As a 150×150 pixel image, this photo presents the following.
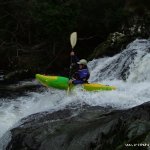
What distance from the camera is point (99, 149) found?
20.1ft

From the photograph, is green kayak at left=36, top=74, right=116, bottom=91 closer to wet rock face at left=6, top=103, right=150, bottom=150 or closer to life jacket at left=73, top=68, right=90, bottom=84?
life jacket at left=73, top=68, right=90, bottom=84

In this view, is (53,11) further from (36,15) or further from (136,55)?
(136,55)

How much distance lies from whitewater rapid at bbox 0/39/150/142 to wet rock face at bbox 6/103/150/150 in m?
1.25

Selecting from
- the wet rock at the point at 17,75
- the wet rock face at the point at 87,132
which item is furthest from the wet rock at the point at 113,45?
the wet rock face at the point at 87,132

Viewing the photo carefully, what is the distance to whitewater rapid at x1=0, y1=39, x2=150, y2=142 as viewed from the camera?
29.6 feet

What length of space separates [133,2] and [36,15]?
12.6 feet

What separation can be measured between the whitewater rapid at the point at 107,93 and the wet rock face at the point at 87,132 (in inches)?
49.1

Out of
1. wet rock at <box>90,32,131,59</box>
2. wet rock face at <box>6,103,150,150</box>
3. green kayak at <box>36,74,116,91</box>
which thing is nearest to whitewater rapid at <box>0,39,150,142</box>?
green kayak at <box>36,74,116,91</box>

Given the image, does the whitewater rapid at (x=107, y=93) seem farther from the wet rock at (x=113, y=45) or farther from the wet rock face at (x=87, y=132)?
the wet rock face at (x=87, y=132)

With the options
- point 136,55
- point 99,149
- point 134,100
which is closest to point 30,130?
point 99,149

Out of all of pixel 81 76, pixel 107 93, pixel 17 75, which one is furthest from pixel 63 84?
pixel 17 75

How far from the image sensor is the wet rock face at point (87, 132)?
600 cm

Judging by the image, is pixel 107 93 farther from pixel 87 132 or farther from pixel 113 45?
pixel 113 45

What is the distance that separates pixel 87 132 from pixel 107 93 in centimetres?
321
